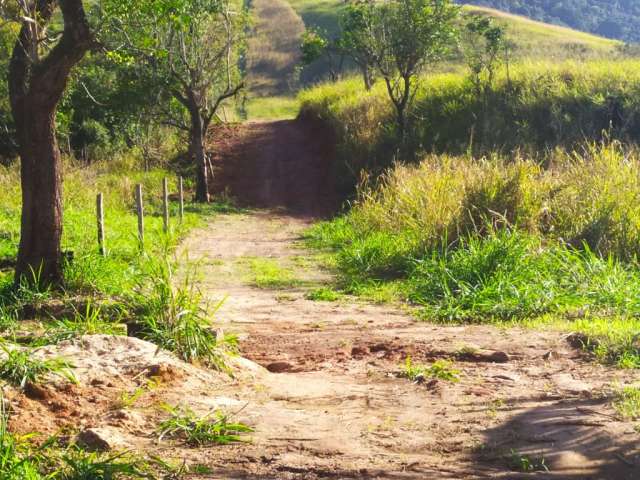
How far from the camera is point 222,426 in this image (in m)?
4.24

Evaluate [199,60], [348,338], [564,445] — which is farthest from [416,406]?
[199,60]

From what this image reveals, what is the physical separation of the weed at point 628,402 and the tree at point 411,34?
17755mm

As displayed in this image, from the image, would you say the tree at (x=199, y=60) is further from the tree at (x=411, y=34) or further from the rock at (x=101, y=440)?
the rock at (x=101, y=440)

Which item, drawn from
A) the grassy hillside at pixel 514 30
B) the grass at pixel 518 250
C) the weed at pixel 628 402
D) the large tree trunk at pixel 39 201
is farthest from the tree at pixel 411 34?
the grassy hillside at pixel 514 30

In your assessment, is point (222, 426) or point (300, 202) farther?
point (300, 202)

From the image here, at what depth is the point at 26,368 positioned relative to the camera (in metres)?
4.56

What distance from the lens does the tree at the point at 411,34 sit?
21188 mm

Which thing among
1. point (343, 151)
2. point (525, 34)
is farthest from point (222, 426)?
point (525, 34)

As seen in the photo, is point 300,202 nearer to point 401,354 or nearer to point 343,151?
point 343,151

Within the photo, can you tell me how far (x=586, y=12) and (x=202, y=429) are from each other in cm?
12235

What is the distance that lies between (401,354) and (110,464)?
9.62ft

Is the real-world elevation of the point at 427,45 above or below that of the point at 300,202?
above

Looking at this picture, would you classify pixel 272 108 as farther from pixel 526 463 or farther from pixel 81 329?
pixel 526 463

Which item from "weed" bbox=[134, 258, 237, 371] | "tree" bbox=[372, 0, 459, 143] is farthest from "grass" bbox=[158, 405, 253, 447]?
"tree" bbox=[372, 0, 459, 143]
